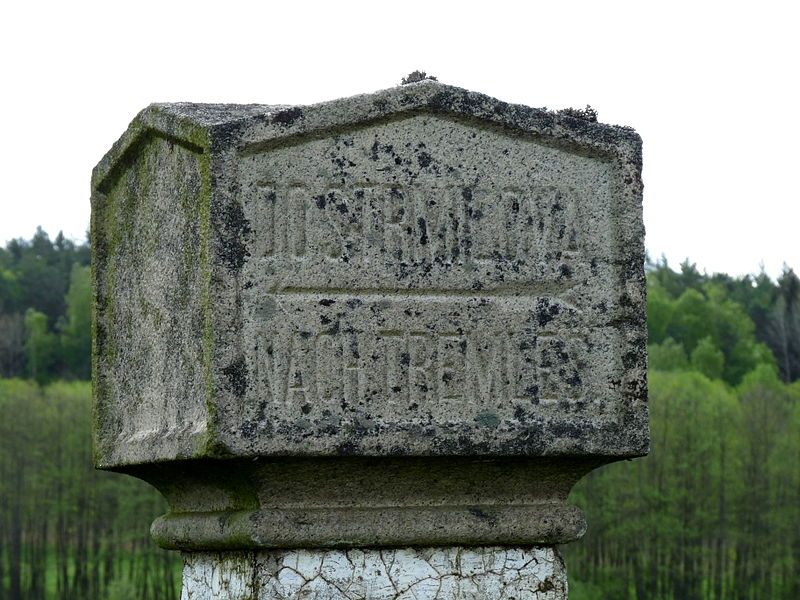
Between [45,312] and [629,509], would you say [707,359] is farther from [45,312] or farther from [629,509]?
[45,312]

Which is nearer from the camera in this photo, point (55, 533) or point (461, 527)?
point (461, 527)

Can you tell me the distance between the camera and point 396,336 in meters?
3.43

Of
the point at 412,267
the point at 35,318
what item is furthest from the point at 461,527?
the point at 35,318

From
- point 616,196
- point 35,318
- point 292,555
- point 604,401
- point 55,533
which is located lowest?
point 55,533

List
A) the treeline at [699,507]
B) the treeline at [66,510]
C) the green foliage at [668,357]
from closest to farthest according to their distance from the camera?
the treeline at [699,507] → the treeline at [66,510] → the green foliage at [668,357]

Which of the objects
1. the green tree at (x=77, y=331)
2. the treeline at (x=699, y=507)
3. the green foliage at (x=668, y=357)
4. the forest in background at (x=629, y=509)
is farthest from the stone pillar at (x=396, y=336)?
the green tree at (x=77, y=331)

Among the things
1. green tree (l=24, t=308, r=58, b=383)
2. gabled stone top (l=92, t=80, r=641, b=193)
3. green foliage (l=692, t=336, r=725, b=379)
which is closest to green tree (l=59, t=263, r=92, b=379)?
green tree (l=24, t=308, r=58, b=383)

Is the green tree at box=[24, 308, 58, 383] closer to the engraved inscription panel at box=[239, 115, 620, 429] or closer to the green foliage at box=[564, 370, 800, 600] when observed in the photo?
the green foliage at box=[564, 370, 800, 600]

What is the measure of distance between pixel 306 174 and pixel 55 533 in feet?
143

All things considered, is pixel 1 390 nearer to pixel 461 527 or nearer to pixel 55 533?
pixel 55 533

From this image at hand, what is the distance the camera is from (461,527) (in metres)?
3.54

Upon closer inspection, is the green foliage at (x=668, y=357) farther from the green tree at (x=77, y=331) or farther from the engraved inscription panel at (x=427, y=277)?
the engraved inscription panel at (x=427, y=277)

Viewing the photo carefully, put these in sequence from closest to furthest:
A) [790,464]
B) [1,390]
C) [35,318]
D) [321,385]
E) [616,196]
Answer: [321,385]
[616,196]
[790,464]
[1,390]
[35,318]

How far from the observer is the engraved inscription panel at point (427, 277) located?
338 centimetres
